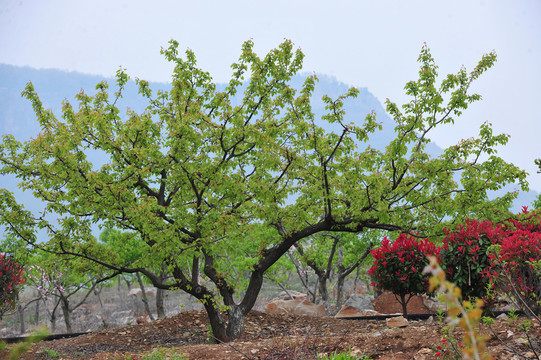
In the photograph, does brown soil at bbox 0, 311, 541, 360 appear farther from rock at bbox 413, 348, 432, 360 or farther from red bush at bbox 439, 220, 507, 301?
red bush at bbox 439, 220, 507, 301

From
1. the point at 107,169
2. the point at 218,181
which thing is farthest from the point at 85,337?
Answer: the point at 218,181

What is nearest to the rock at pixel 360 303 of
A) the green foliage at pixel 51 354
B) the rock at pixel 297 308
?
the rock at pixel 297 308

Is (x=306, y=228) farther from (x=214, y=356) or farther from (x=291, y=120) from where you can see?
(x=214, y=356)

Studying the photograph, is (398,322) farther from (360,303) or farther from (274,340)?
(360,303)

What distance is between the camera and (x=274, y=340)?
4.54 m

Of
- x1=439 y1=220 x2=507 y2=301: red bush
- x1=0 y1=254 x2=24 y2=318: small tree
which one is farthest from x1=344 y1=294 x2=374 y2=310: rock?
x1=0 y1=254 x2=24 y2=318: small tree

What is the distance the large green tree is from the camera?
7.61 m

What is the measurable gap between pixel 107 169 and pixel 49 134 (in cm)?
141

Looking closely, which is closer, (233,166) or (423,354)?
(423,354)

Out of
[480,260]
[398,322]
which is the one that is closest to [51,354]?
[398,322]

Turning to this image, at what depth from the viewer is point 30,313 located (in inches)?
1273

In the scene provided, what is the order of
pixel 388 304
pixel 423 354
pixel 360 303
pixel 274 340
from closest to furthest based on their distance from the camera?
pixel 423 354, pixel 274 340, pixel 388 304, pixel 360 303

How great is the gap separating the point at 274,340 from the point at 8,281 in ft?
22.2

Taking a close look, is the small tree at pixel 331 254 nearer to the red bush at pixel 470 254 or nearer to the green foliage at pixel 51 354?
the red bush at pixel 470 254
